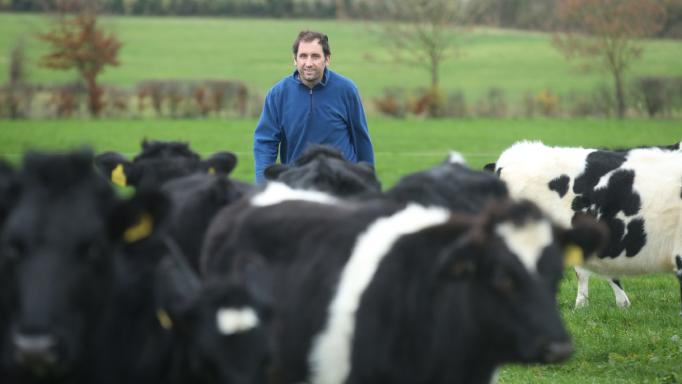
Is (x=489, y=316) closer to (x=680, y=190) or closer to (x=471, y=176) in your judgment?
(x=471, y=176)

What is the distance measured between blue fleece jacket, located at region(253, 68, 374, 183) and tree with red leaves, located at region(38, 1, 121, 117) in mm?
50264

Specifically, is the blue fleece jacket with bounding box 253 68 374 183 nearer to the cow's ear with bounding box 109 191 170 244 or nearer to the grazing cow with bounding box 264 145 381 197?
the grazing cow with bounding box 264 145 381 197

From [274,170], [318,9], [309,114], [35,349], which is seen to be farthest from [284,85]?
[318,9]

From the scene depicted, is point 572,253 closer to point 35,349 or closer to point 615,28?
point 35,349

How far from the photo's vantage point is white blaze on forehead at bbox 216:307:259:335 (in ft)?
15.2

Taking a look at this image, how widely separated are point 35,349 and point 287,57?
238 feet

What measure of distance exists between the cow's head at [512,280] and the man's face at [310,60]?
4517mm

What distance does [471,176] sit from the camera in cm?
679

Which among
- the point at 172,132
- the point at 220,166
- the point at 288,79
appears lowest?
the point at 172,132

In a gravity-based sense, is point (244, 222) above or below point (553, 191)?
above

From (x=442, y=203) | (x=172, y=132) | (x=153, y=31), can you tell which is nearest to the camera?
(x=442, y=203)

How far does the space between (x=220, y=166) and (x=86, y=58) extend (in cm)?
5278

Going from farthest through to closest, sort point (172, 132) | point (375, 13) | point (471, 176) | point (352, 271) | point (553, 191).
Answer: point (375, 13) → point (172, 132) → point (553, 191) → point (471, 176) → point (352, 271)

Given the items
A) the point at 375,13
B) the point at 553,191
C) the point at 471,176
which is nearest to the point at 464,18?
the point at 375,13
